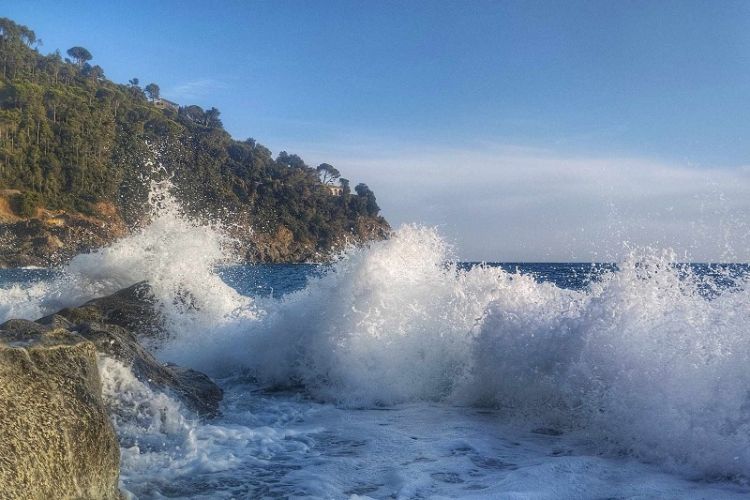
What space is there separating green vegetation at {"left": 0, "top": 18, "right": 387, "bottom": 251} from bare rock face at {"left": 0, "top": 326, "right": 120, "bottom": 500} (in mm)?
59508

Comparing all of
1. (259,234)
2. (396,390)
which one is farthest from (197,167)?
(396,390)

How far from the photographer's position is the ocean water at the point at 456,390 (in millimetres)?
4781

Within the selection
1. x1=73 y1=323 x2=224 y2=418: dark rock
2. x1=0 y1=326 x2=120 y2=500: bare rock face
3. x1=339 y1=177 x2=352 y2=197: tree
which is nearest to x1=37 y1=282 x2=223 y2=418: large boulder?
x1=73 y1=323 x2=224 y2=418: dark rock

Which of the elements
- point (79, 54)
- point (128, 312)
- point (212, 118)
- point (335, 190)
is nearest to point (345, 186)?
point (335, 190)

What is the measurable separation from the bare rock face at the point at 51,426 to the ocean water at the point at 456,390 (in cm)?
65

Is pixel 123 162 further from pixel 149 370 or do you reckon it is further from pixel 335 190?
pixel 149 370

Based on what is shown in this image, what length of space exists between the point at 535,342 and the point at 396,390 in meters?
1.94

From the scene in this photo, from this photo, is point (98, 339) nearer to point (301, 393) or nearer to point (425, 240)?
point (301, 393)

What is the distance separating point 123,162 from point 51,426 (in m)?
73.4

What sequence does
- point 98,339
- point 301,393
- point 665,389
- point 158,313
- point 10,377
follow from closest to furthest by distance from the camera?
point 10,377, point 665,389, point 98,339, point 301,393, point 158,313

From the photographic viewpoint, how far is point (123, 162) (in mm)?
70812

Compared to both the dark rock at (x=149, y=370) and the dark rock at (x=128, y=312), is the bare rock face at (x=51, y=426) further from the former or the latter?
the dark rock at (x=128, y=312)

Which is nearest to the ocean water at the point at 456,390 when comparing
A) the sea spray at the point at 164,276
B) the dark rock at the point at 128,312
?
the dark rock at the point at 128,312

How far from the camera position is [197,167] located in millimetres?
77562
